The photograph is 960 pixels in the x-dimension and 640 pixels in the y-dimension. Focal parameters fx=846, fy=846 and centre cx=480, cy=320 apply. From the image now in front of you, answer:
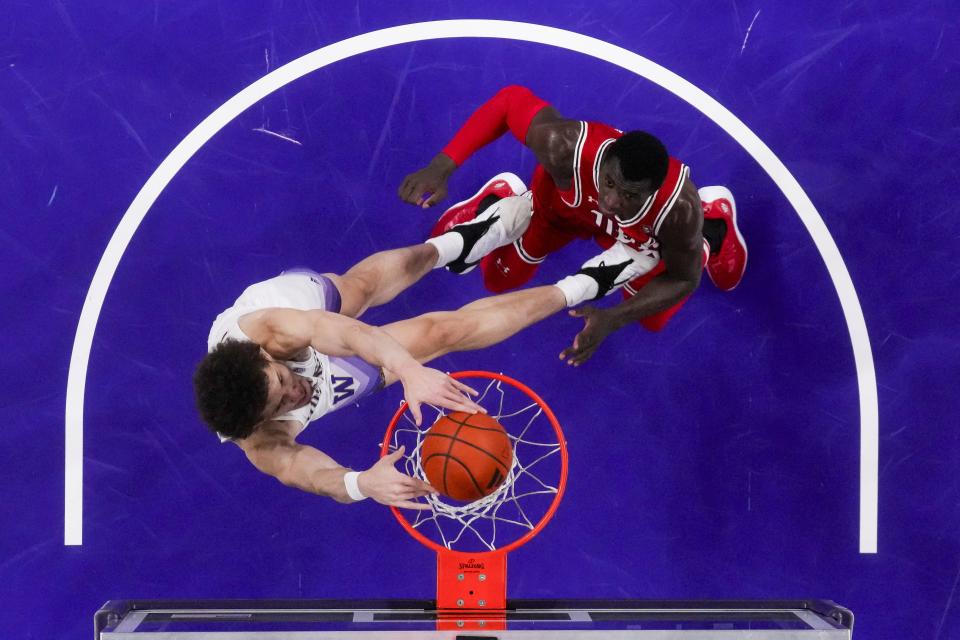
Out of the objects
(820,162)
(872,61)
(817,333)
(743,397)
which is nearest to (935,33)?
(872,61)

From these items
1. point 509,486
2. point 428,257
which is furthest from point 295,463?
point 428,257

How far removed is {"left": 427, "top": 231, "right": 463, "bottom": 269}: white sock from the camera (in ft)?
14.6

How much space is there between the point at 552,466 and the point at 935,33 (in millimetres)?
3444

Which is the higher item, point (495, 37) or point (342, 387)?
point (495, 37)

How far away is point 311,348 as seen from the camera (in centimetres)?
409

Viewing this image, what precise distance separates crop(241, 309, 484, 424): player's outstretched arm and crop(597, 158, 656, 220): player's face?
1.07 meters

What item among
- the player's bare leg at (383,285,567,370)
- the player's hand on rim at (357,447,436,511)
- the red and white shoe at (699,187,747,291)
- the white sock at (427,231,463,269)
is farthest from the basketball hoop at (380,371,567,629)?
the red and white shoe at (699,187,747,291)

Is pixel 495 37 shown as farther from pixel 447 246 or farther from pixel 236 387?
pixel 236 387

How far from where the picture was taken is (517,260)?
482 cm

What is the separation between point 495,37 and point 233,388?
8.63 ft

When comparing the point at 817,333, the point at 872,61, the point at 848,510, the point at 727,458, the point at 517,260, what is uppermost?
the point at 872,61

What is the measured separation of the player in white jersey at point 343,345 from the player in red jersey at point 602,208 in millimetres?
175

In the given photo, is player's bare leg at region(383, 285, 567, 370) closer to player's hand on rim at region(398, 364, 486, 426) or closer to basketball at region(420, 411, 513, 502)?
basketball at region(420, 411, 513, 502)

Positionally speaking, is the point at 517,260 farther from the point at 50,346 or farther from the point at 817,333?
the point at 50,346
